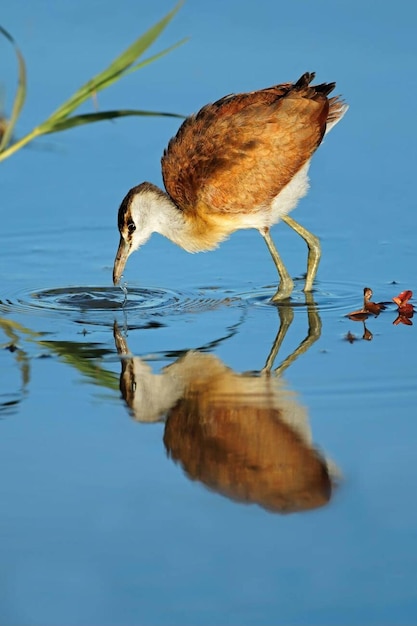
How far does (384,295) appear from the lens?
28.2 ft

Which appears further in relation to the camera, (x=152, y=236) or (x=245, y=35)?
(x=245, y=35)

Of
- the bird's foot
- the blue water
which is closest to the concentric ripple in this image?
the blue water

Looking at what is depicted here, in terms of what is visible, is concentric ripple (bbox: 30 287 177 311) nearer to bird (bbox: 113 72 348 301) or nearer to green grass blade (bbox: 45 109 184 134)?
bird (bbox: 113 72 348 301)

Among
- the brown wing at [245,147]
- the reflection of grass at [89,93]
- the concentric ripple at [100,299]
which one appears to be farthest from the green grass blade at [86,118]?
the brown wing at [245,147]

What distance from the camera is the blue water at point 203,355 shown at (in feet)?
15.7

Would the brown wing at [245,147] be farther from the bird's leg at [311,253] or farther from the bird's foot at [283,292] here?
the bird's foot at [283,292]

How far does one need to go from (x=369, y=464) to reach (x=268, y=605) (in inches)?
54.4

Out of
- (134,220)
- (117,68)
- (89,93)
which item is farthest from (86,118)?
(134,220)

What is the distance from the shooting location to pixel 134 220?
914cm

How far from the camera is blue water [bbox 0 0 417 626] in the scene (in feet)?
15.7

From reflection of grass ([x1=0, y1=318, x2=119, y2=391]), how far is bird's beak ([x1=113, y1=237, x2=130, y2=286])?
109cm

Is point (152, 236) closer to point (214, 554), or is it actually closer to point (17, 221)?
point (17, 221)

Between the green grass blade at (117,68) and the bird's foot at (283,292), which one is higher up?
the green grass blade at (117,68)

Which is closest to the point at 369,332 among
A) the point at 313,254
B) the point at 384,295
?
the point at 384,295
